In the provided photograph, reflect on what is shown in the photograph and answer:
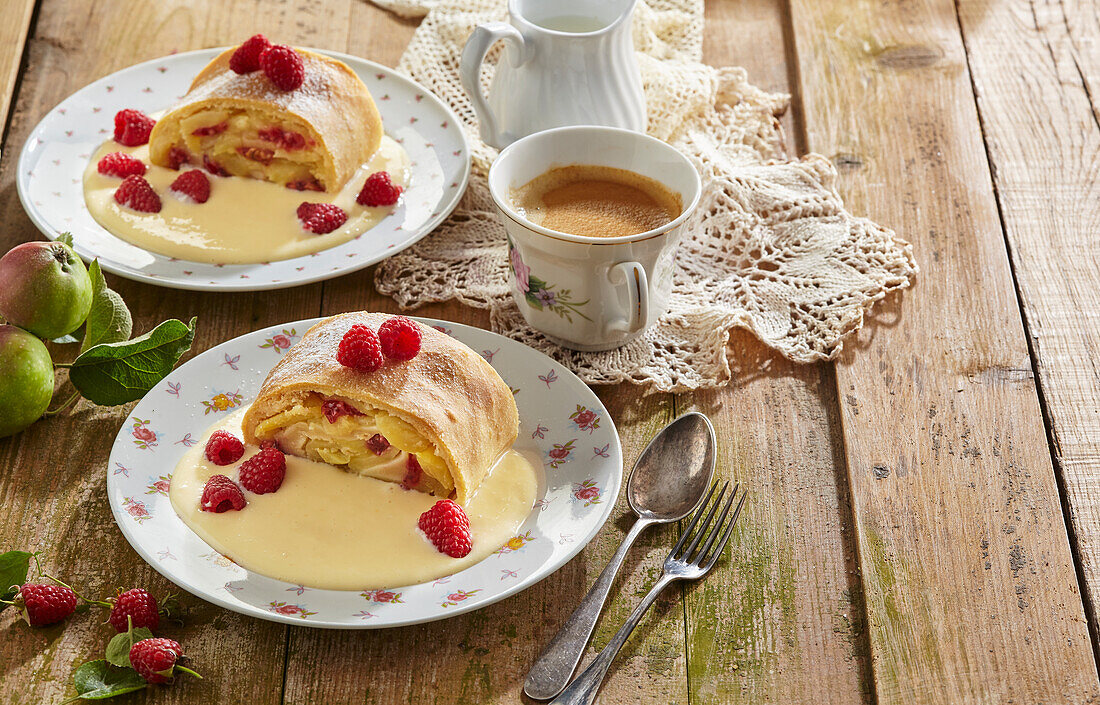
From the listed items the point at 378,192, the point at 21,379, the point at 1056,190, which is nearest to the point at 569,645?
the point at 21,379

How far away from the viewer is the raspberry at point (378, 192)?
2129 mm

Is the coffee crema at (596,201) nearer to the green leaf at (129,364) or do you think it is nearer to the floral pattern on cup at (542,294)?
the floral pattern on cup at (542,294)

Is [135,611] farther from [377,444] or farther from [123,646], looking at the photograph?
[377,444]

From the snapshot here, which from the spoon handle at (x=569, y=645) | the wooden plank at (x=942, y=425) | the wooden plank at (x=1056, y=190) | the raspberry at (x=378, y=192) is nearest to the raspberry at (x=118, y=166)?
the raspberry at (x=378, y=192)

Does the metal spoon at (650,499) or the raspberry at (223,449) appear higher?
the raspberry at (223,449)

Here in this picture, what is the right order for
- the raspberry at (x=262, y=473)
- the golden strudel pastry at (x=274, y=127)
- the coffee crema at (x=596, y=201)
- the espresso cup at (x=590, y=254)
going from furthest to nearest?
the golden strudel pastry at (x=274, y=127), the coffee crema at (x=596, y=201), the espresso cup at (x=590, y=254), the raspberry at (x=262, y=473)

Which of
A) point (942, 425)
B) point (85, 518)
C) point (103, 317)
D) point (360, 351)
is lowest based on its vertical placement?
point (942, 425)

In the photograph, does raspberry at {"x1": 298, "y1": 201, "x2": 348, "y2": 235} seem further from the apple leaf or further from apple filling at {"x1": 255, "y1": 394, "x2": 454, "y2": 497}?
the apple leaf

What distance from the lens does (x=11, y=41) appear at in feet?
8.35

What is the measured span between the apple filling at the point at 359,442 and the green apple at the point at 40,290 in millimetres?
376

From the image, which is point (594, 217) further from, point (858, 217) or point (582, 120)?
point (858, 217)

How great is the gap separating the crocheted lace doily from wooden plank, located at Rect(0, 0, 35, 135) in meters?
0.89

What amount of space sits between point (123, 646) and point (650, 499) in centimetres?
77

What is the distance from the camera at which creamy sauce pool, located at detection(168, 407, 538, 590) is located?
145cm
